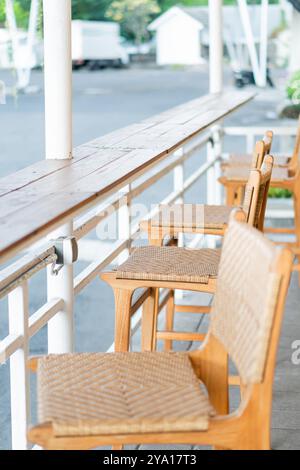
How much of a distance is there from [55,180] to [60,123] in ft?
1.20

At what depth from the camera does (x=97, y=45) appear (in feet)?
12.4

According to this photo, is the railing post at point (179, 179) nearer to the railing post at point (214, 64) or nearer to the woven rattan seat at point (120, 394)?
the railing post at point (214, 64)

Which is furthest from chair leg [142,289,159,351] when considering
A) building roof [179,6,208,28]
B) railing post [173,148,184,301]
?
building roof [179,6,208,28]

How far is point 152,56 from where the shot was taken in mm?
4164

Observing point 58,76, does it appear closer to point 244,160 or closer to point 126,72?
point 126,72

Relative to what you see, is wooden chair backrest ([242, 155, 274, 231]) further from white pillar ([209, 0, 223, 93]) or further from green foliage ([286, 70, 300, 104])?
green foliage ([286, 70, 300, 104])

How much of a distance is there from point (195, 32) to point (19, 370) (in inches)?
138

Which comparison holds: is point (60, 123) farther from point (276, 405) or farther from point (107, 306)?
point (107, 306)

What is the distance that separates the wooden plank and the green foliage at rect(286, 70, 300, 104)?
2.76 m

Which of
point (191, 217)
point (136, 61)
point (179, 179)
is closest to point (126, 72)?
point (136, 61)

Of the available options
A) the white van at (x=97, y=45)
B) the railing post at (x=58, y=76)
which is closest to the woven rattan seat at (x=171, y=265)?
the railing post at (x=58, y=76)

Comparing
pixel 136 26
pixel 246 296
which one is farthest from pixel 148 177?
pixel 246 296

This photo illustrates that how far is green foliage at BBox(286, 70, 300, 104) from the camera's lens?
20.5 feet

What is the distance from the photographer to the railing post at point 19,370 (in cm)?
187
